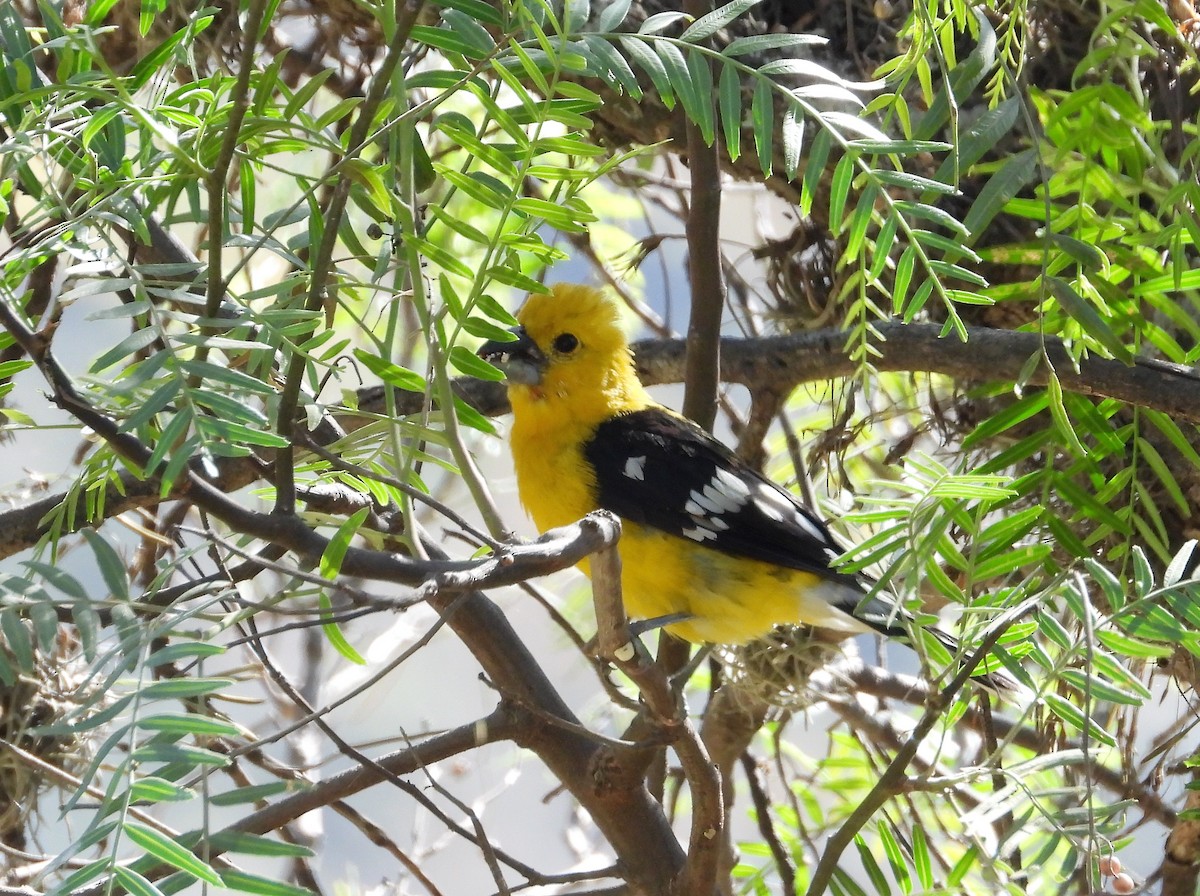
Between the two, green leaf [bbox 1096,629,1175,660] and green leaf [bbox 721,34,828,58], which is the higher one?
green leaf [bbox 721,34,828,58]

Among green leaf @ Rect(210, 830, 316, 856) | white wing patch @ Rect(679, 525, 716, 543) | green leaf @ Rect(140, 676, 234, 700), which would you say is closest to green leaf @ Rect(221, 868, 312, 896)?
green leaf @ Rect(210, 830, 316, 856)

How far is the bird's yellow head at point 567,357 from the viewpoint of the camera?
2988 mm

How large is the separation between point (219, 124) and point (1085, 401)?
4.81ft

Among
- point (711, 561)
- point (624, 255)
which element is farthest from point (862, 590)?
point (624, 255)

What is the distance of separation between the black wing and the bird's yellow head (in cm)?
15

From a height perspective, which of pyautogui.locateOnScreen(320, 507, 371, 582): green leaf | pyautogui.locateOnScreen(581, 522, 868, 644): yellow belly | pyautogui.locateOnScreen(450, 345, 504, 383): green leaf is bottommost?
pyautogui.locateOnScreen(581, 522, 868, 644): yellow belly

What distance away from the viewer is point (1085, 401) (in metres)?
2.03

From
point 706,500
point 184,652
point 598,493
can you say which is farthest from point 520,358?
point 184,652

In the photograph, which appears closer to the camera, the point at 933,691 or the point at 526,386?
the point at 933,691

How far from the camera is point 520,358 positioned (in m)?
3.01

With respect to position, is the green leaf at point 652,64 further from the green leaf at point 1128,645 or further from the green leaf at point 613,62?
the green leaf at point 1128,645

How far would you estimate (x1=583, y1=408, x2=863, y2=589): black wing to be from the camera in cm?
275

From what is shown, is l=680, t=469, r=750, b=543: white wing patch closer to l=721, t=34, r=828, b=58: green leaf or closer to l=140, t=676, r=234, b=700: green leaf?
l=721, t=34, r=828, b=58: green leaf

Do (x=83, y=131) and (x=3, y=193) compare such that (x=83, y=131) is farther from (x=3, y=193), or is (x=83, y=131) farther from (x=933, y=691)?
(x=933, y=691)
